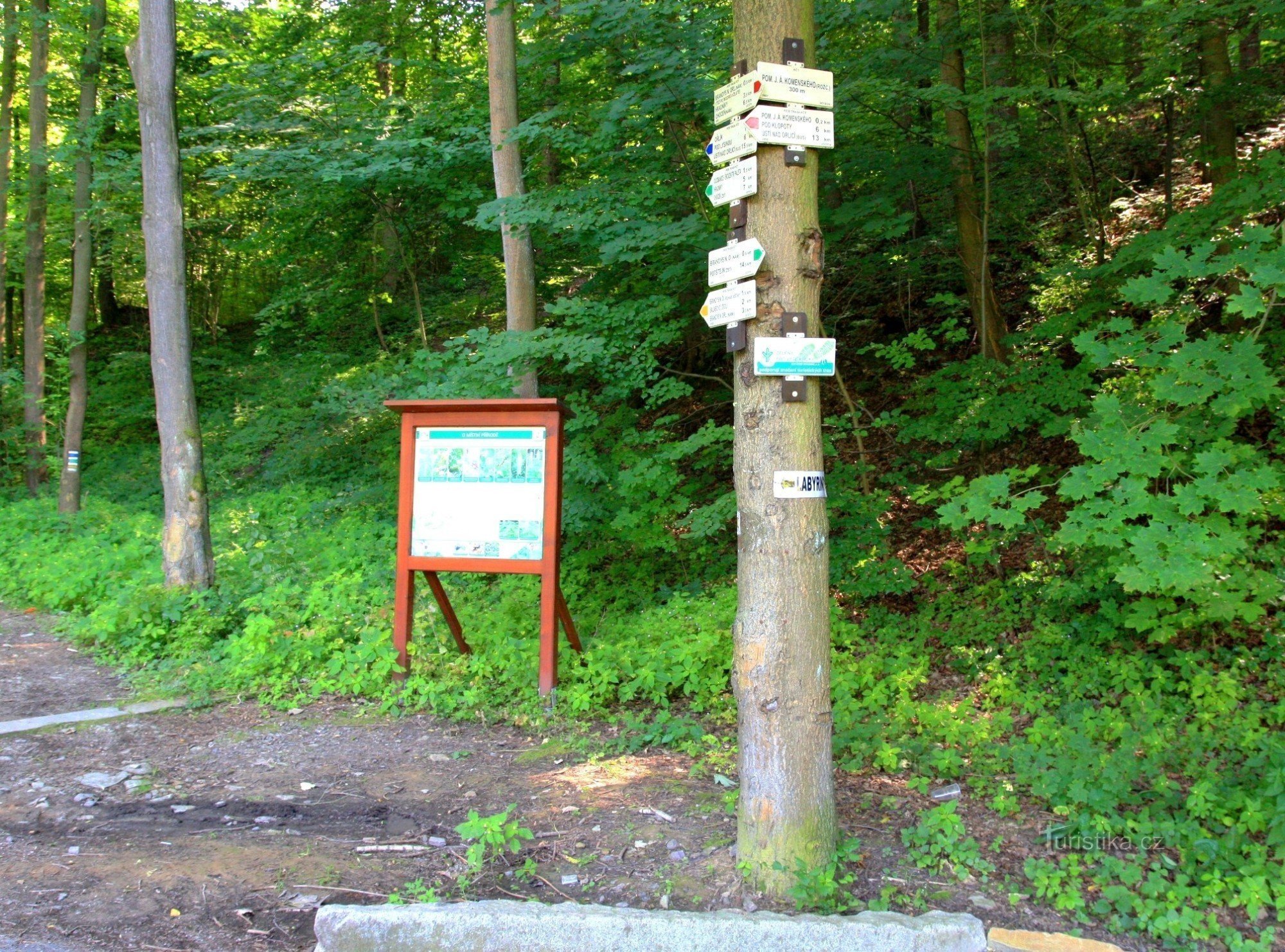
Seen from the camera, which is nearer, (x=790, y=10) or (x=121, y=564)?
(x=790, y=10)

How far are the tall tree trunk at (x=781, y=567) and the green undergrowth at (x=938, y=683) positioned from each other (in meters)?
0.70

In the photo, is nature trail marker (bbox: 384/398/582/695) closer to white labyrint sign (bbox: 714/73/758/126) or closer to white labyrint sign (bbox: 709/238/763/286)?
white labyrint sign (bbox: 709/238/763/286)

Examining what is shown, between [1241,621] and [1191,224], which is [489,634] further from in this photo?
[1191,224]

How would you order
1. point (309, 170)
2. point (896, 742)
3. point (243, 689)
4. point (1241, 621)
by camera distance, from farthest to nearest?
point (309, 170)
point (243, 689)
point (1241, 621)
point (896, 742)

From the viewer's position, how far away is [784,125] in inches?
130

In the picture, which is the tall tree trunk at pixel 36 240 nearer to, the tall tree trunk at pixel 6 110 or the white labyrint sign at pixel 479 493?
the tall tree trunk at pixel 6 110

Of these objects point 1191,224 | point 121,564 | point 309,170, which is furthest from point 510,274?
point 1191,224

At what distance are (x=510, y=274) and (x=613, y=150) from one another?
5.62 feet

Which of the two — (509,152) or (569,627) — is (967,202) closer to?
(509,152)

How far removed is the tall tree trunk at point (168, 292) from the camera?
764 centimetres

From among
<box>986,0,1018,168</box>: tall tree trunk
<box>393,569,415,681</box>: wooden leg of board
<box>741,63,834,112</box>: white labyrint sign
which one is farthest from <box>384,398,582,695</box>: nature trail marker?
<box>986,0,1018,168</box>: tall tree trunk

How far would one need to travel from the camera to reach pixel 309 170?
10.1m

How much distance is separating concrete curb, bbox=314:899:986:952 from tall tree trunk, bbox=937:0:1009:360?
613cm

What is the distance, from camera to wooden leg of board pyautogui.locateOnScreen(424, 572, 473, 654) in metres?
6.09
